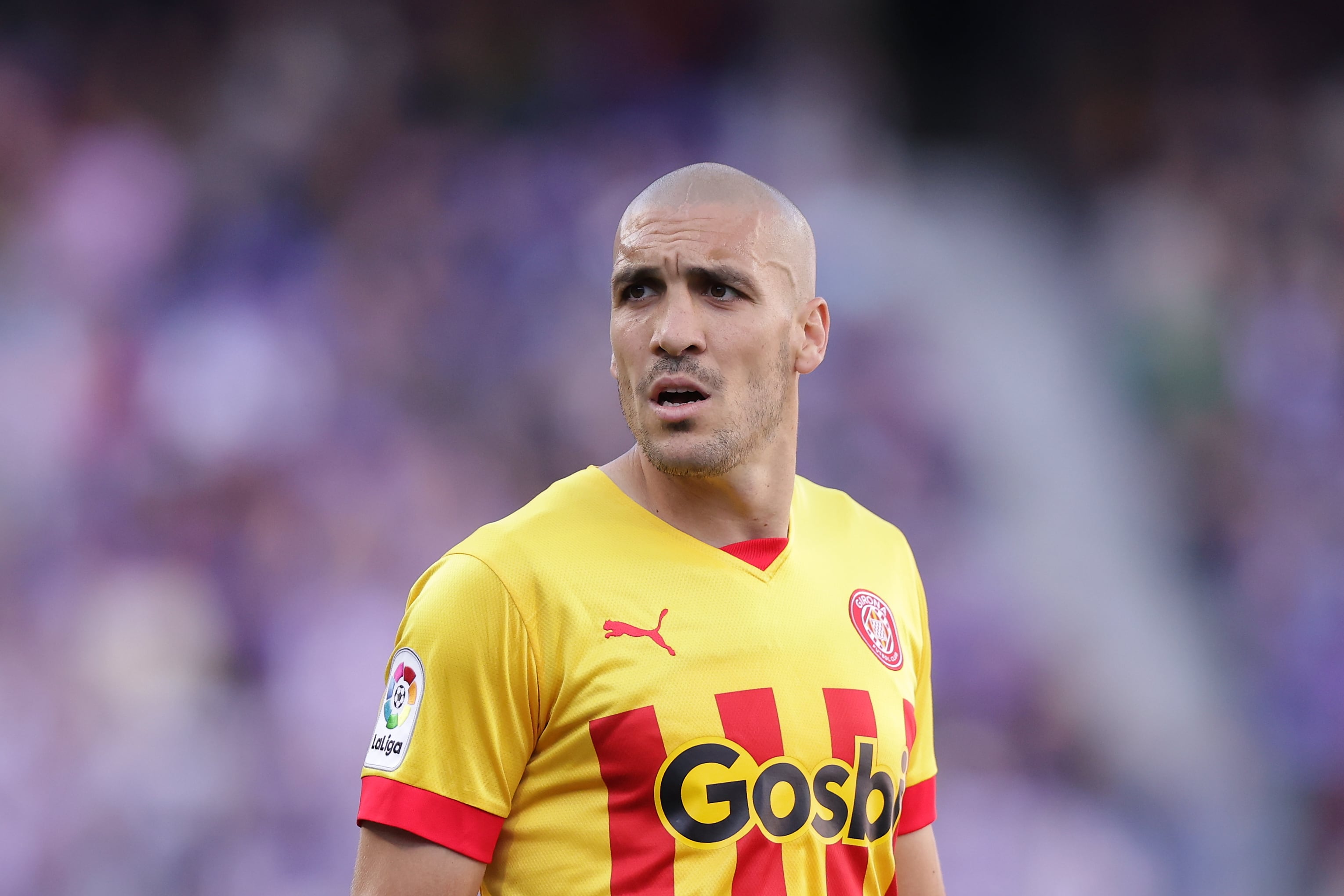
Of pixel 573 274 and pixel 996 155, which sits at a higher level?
pixel 996 155

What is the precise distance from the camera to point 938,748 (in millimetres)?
5836

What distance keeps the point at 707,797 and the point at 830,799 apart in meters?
0.23

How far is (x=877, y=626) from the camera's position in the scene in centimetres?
235

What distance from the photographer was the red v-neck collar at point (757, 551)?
225 cm

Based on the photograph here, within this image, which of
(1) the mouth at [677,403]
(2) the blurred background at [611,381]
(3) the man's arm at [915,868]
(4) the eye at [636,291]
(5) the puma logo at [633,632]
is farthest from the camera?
(2) the blurred background at [611,381]

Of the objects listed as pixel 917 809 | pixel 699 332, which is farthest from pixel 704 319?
pixel 917 809

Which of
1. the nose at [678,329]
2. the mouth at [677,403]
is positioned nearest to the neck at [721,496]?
the mouth at [677,403]

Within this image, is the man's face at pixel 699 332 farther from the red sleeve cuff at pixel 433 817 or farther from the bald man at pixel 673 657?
the red sleeve cuff at pixel 433 817

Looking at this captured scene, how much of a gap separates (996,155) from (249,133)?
4.32 m

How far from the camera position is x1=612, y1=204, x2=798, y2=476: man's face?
2.16 m

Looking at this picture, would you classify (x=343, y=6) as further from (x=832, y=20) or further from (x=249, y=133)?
(x=832, y=20)

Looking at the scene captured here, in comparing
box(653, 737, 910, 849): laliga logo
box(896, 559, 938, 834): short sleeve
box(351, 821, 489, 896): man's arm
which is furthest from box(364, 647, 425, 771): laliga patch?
box(896, 559, 938, 834): short sleeve

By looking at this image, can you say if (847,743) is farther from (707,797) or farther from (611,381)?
(611,381)

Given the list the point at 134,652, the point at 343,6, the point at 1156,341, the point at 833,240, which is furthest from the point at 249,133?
the point at 1156,341
